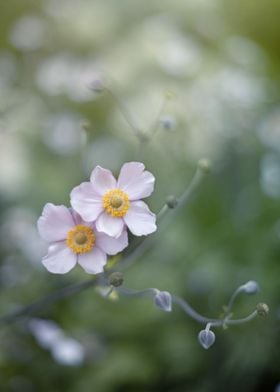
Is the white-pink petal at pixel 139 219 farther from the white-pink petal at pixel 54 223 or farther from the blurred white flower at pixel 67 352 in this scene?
the blurred white flower at pixel 67 352

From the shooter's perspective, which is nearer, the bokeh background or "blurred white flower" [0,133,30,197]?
the bokeh background

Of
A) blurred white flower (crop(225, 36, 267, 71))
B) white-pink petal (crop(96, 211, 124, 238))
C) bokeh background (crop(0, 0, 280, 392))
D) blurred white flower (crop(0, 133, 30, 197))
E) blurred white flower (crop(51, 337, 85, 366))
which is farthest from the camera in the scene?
blurred white flower (crop(225, 36, 267, 71))

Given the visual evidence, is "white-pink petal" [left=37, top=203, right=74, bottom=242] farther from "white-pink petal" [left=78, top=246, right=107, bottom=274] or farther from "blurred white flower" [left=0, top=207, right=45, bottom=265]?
"blurred white flower" [left=0, top=207, right=45, bottom=265]

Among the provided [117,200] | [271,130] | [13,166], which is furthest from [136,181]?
[13,166]

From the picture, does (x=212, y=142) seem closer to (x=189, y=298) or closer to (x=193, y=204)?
(x=193, y=204)

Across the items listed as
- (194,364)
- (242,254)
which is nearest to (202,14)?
(242,254)

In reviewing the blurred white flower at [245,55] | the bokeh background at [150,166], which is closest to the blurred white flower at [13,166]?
the bokeh background at [150,166]

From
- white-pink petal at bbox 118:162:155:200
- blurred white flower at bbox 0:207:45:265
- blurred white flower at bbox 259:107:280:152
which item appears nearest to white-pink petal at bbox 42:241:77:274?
white-pink petal at bbox 118:162:155:200

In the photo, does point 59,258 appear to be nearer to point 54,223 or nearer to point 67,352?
point 54,223
